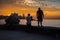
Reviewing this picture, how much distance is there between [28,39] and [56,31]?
4749mm

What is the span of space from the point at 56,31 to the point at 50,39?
4.14 meters

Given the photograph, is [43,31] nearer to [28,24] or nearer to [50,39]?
[28,24]

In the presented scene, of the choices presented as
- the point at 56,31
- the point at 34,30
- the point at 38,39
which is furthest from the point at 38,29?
the point at 38,39

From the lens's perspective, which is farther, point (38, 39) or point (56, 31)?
point (56, 31)

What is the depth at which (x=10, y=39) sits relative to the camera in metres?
19.5

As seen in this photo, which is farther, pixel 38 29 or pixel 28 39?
pixel 38 29

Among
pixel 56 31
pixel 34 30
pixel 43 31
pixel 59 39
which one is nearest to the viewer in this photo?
pixel 59 39

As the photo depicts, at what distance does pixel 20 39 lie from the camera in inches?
764

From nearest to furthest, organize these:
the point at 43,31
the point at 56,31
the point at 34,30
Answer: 1. the point at 56,31
2. the point at 43,31
3. the point at 34,30

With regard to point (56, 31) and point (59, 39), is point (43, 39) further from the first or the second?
point (56, 31)

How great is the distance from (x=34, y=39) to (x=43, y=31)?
18.4ft

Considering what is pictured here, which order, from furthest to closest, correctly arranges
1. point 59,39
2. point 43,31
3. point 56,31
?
point 43,31 → point 56,31 → point 59,39

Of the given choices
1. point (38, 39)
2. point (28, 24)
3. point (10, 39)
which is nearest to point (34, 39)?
point (38, 39)

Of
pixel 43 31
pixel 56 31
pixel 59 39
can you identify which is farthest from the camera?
pixel 43 31
